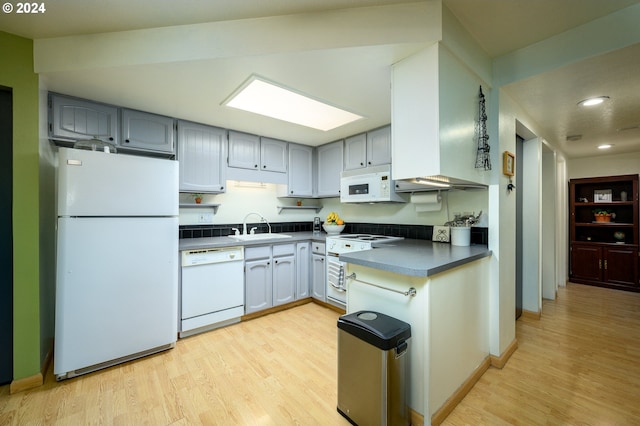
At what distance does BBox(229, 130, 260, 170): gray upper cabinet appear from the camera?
311cm

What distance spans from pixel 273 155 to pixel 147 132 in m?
1.42

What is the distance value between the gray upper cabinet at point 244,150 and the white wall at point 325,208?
0.35 meters

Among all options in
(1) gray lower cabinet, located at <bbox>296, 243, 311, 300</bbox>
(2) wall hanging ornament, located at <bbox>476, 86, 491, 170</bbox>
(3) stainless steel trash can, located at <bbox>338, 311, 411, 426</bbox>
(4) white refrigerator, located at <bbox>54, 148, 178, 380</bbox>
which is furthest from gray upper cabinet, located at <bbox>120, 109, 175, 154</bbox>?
(2) wall hanging ornament, located at <bbox>476, 86, 491, 170</bbox>

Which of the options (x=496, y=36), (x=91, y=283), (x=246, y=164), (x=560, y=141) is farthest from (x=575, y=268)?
(x=91, y=283)

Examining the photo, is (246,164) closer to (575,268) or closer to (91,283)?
(91,283)

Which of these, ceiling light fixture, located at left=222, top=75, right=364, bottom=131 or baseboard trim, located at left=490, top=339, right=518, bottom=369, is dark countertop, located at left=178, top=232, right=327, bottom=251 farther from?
baseboard trim, located at left=490, top=339, right=518, bottom=369

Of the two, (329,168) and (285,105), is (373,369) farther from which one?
(329,168)

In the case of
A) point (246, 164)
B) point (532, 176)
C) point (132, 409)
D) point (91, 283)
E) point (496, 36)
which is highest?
point (496, 36)

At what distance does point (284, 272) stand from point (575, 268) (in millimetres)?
4995

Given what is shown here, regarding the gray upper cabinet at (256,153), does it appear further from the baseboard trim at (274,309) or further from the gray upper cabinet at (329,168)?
the baseboard trim at (274,309)

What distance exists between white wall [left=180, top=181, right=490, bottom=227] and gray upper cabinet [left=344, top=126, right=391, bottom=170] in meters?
0.59

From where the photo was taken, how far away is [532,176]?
9.55 ft

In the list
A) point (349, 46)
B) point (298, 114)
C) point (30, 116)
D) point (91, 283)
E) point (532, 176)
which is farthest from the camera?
point (532, 176)

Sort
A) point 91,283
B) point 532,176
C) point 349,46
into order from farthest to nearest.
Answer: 1. point 532,176
2. point 91,283
3. point 349,46
